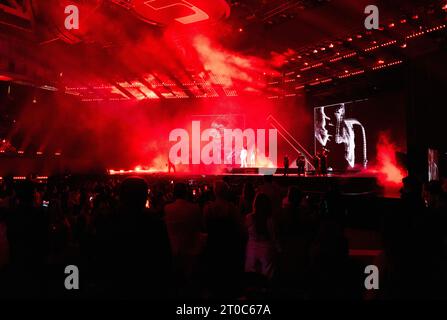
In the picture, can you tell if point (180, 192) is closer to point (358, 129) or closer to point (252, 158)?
point (358, 129)

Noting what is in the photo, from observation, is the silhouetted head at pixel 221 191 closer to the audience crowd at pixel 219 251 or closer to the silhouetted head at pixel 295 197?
the audience crowd at pixel 219 251

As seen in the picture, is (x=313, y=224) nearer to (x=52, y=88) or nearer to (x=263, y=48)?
(x=263, y=48)

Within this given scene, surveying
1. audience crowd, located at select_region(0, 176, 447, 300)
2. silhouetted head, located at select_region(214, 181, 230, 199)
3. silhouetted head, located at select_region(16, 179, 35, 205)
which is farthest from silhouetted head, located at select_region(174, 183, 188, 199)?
silhouetted head, located at select_region(16, 179, 35, 205)

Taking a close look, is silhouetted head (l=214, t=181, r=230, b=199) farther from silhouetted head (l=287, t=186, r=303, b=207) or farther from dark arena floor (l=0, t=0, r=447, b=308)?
silhouetted head (l=287, t=186, r=303, b=207)

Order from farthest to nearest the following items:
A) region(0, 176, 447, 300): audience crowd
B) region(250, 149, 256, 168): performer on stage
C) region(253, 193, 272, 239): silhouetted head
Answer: region(250, 149, 256, 168): performer on stage
region(253, 193, 272, 239): silhouetted head
region(0, 176, 447, 300): audience crowd


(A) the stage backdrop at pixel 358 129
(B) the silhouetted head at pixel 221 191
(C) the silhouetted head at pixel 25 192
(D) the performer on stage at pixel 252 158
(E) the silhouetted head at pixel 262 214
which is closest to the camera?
(C) the silhouetted head at pixel 25 192

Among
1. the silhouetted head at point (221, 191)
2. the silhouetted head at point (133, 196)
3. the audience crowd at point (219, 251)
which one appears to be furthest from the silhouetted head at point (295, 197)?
the silhouetted head at point (133, 196)

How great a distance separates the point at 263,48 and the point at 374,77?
447 centimetres

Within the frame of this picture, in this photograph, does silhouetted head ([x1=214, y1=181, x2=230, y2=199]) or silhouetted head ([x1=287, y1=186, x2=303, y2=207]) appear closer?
silhouetted head ([x1=214, y1=181, x2=230, y2=199])

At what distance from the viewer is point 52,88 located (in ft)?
47.8

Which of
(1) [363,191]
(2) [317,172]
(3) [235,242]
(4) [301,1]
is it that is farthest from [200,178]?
(3) [235,242]

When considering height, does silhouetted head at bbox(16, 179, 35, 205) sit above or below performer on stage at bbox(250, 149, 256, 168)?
below

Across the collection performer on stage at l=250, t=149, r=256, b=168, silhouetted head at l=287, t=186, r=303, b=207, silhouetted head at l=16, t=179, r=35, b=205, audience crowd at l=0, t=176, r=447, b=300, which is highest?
performer on stage at l=250, t=149, r=256, b=168

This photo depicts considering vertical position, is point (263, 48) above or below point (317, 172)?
above
